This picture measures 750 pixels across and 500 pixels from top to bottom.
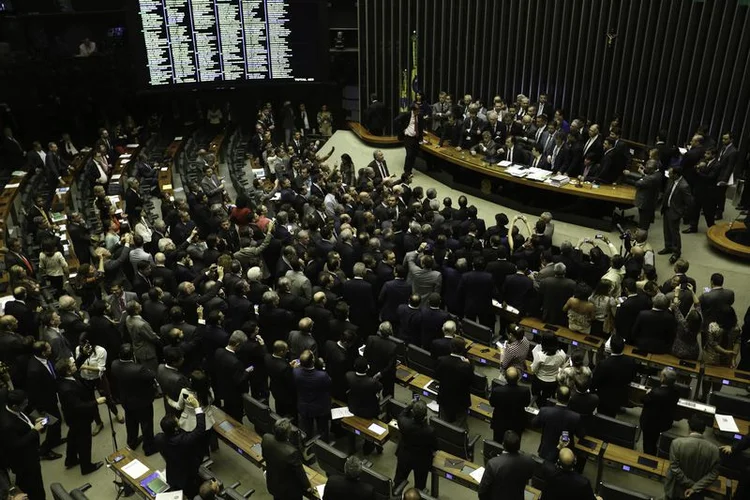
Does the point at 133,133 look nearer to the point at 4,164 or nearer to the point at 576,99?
the point at 4,164

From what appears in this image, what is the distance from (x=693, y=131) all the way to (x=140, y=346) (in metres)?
11.0

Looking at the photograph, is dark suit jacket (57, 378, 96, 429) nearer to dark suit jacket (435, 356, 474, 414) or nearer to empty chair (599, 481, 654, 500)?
dark suit jacket (435, 356, 474, 414)

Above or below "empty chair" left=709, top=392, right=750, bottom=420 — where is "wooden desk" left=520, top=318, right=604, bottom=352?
below

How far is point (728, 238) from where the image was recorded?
1086 cm

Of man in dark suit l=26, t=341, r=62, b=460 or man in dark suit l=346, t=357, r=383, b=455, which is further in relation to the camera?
man in dark suit l=26, t=341, r=62, b=460

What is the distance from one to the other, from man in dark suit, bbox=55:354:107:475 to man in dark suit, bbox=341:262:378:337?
3024 mm

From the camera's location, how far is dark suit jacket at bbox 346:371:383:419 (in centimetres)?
660

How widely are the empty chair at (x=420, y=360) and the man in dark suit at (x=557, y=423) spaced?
1.66 metres

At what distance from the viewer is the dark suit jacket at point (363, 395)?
6602mm

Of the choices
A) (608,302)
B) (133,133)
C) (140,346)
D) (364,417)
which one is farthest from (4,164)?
(608,302)

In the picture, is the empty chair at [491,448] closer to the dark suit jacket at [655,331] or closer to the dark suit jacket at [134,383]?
the dark suit jacket at [655,331]

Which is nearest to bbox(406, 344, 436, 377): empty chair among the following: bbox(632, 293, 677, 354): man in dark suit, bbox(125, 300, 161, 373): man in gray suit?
bbox(632, 293, 677, 354): man in dark suit

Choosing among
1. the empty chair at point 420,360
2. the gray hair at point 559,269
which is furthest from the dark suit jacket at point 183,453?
the gray hair at point 559,269

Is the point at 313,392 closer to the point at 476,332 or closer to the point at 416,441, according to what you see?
the point at 416,441
